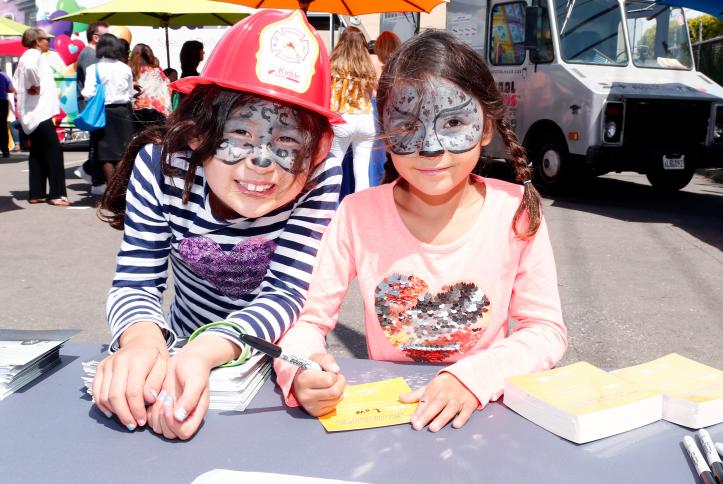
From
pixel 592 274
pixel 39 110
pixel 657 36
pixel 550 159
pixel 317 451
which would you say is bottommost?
pixel 592 274

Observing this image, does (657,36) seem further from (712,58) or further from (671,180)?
(712,58)

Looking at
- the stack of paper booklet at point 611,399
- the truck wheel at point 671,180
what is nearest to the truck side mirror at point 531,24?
the truck wheel at point 671,180

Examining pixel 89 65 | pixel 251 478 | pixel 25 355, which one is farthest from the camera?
pixel 89 65

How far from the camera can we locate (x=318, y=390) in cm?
121

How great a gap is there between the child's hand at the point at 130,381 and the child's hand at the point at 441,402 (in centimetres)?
44

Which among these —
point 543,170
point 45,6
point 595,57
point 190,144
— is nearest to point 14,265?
point 190,144

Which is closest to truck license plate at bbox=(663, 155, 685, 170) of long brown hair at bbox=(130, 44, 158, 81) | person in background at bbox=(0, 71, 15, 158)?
long brown hair at bbox=(130, 44, 158, 81)

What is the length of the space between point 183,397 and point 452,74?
0.85 m

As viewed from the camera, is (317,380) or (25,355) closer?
(317,380)

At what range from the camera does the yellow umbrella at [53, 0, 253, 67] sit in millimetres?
7379

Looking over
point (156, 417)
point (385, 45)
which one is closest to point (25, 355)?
point (156, 417)

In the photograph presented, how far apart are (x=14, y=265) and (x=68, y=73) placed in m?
9.80

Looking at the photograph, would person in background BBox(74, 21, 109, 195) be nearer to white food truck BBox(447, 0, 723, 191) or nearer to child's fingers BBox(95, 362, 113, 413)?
white food truck BBox(447, 0, 723, 191)

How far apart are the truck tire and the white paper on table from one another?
7782 millimetres
